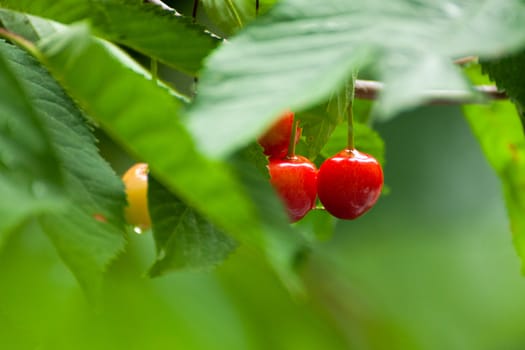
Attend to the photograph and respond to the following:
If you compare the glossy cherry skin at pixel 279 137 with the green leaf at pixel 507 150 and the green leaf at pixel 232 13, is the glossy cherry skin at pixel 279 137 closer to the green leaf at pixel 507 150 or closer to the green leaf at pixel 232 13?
the green leaf at pixel 232 13

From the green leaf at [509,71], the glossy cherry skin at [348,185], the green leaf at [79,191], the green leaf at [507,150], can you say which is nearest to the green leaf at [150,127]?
the green leaf at [79,191]

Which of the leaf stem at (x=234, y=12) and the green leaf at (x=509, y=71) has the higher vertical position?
the green leaf at (x=509, y=71)

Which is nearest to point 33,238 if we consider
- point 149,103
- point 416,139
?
point 149,103

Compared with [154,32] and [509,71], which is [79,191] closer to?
[154,32]

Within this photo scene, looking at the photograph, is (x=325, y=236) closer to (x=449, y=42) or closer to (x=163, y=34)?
(x=163, y=34)

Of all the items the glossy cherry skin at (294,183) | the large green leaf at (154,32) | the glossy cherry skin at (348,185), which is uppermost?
the large green leaf at (154,32)

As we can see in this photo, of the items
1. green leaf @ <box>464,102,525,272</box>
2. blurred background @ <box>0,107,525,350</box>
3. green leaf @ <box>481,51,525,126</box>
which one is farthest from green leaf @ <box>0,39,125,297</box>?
green leaf @ <box>464,102,525,272</box>

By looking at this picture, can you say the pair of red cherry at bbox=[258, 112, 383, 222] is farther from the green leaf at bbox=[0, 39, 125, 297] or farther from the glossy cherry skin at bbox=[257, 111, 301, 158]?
the green leaf at bbox=[0, 39, 125, 297]

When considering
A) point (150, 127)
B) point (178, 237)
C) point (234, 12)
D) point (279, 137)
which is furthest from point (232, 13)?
point (150, 127)
